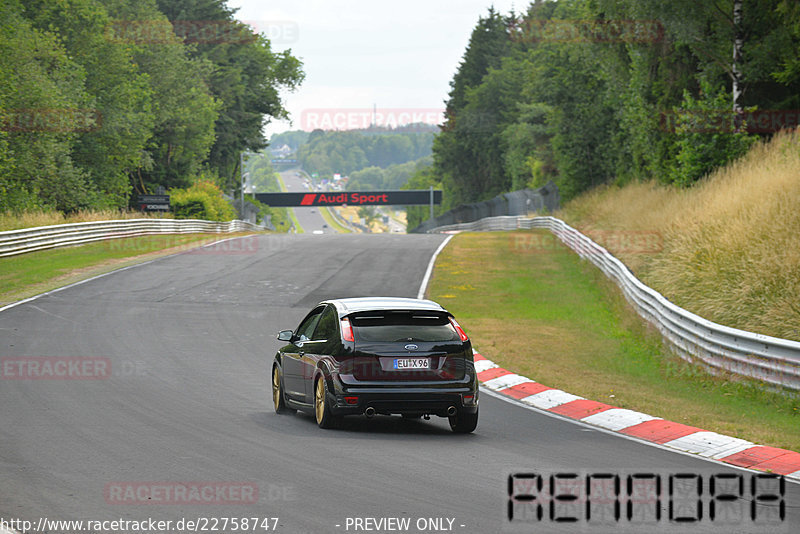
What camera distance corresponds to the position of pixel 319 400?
425 inches

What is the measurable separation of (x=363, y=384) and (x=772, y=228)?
34.1 ft

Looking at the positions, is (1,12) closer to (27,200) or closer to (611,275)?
(27,200)

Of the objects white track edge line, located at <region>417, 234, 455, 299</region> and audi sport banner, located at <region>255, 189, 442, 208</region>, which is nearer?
white track edge line, located at <region>417, 234, 455, 299</region>

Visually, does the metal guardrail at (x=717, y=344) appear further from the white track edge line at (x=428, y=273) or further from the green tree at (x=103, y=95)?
the green tree at (x=103, y=95)

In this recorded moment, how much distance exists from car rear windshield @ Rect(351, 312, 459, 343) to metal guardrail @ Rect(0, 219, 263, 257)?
974 inches

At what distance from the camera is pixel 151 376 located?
1412 centimetres

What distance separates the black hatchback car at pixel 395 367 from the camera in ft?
33.4

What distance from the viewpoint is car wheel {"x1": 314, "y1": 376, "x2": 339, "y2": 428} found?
34.2 feet

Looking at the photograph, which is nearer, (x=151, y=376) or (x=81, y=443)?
(x=81, y=443)

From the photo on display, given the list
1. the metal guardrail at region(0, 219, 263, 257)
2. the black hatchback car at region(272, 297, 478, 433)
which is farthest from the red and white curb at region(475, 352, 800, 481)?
the metal guardrail at region(0, 219, 263, 257)

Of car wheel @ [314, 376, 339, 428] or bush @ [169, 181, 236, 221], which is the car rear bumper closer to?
car wheel @ [314, 376, 339, 428]

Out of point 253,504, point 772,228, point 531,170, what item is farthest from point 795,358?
point 531,170

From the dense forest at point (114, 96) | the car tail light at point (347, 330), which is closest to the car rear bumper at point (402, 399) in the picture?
the car tail light at point (347, 330)

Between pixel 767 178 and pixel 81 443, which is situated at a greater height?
pixel 767 178
